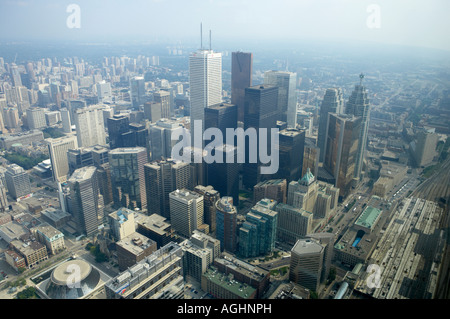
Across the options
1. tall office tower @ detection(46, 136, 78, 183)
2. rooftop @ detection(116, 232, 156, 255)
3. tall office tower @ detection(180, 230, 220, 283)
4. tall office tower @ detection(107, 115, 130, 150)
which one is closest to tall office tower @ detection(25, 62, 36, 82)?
tall office tower @ detection(46, 136, 78, 183)

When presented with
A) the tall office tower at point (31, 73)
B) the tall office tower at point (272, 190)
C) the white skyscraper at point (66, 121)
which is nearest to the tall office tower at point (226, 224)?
the tall office tower at point (272, 190)

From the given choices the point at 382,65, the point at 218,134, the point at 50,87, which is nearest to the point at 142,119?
the point at 218,134

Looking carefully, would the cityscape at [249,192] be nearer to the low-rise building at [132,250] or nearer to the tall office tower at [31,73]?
the low-rise building at [132,250]

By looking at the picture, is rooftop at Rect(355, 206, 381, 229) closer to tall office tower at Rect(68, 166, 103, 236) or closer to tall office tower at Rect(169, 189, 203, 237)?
tall office tower at Rect(169, 189, 203, 237)

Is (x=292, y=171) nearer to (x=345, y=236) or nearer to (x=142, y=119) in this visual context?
(x=345, y=236)

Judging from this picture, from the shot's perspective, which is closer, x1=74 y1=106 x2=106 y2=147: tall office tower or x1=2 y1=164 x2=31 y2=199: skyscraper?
x1=2 y1=164 x2=31 y2=199: skyscraper

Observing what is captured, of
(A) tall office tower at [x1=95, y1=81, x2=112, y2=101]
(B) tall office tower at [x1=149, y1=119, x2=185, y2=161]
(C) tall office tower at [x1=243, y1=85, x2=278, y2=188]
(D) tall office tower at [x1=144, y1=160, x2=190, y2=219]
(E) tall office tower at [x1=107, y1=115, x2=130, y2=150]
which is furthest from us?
(A) tall office tower at [x1=95, y1=81, x2=112, y2=101]

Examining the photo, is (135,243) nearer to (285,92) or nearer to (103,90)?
(285,92)

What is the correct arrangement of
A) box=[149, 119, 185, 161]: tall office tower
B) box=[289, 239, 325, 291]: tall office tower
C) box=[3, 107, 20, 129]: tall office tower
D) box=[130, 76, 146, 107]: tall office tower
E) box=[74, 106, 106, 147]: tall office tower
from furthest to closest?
1. box=[130, 76, 146, 107]: tall office tower
2. box=[3, 107, 20, 129]: tall office tower
3. box=[74, 106, 106, 147]: tall office tower
4. box=[149, 119, 185, 161]: tall office tower
5. box=[289, 239, 325, 291]: tall office tower
